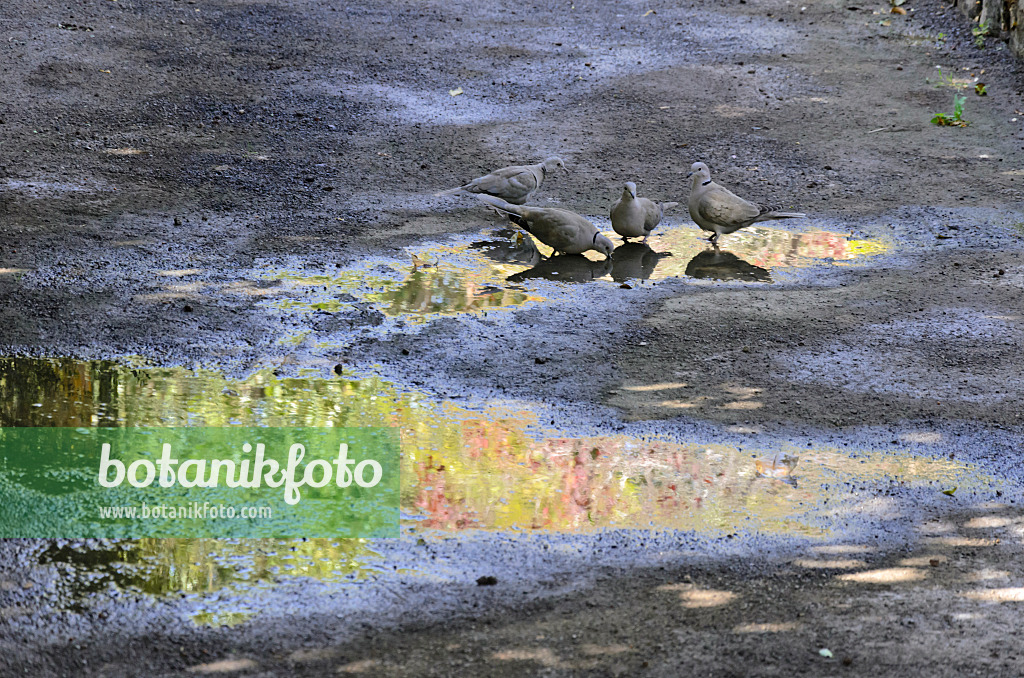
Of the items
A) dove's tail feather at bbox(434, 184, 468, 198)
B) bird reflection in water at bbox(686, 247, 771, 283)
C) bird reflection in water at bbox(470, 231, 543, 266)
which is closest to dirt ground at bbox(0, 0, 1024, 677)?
dove's tail feather at bbox(434, 184, 468, 198)

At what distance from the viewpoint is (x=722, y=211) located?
305 inches

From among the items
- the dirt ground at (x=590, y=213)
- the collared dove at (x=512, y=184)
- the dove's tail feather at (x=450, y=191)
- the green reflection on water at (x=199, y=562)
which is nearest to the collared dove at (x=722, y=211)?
the dirt ground at (x=590, y=213)

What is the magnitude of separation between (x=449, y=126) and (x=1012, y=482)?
248 inches

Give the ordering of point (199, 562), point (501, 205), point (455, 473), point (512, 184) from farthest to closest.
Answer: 1. point (512, 184)
2. point (501, 205)
3. point (455, 473)
4. point (199, 562)

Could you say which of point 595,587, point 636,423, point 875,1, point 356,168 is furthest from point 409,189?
point 875,1

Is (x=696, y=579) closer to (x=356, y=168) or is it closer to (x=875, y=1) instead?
(x=356, y=168)

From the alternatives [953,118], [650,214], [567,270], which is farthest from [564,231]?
[953,118]

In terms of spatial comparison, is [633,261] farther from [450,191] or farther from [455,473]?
[455,473]

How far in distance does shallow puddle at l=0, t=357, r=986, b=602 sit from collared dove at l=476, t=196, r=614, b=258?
2210 millimetres

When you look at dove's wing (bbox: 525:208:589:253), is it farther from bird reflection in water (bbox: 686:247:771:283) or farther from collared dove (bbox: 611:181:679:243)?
bird reflection in water (bbox: 686:247:771:283)

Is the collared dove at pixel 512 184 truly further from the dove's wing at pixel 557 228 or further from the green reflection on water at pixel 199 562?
the green reflection on water at pixel 199 562

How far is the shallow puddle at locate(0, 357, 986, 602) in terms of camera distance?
4.23 meters

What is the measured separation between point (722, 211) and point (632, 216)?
65 cm

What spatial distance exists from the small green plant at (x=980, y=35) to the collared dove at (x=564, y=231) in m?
7.13
